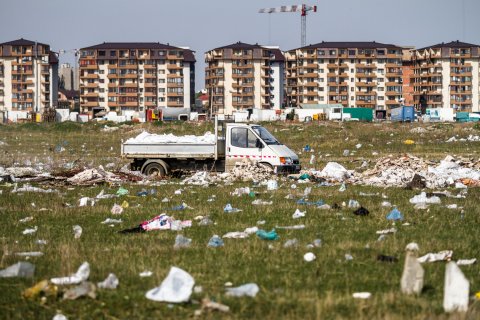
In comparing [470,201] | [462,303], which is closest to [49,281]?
[462,303]

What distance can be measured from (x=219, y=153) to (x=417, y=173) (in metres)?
6.17

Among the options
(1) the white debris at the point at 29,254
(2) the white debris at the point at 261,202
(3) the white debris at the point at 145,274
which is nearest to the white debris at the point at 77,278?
(3) the white debris at the point at 145,274

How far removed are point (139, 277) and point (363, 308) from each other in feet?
7.99

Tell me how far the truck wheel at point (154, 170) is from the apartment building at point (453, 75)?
136 meters

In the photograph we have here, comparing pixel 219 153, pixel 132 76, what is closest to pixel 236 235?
pixel 219 153

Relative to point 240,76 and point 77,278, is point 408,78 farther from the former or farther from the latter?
point 77,278

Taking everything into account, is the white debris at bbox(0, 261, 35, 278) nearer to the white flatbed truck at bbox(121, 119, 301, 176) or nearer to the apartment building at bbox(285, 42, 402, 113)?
the white flatbed truck at bbox(121, 119, 301, 176)

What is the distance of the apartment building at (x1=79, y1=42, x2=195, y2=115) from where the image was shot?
14575cm

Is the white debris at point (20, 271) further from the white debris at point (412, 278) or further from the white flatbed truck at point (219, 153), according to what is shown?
the white flatbed truck at point (219, 153)

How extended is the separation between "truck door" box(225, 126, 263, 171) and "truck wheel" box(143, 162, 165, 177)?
77.6 inches

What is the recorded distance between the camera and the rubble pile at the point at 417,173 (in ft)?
66.1

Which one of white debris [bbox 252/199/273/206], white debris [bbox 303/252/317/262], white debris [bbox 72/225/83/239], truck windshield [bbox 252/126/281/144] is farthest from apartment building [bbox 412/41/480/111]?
white debris [bbox 303/252/317/262]

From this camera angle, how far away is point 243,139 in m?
24.0

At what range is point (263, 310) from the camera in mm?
6969
